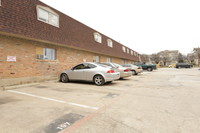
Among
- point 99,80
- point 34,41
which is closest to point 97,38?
point 34,41

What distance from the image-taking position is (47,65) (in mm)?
9203

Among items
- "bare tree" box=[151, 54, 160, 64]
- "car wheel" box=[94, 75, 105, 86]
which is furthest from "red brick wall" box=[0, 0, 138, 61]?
"bare tree" box=[151, 54, 160, 64]

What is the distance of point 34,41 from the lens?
8.38 meters

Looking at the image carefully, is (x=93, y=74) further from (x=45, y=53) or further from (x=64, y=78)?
(x=45, y=53)


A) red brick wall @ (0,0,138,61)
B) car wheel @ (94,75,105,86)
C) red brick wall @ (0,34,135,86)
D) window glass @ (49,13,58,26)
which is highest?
window glass @ (49,13,58,26)

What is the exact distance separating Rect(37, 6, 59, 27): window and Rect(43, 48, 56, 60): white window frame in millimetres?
2206

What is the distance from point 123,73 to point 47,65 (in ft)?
20.8

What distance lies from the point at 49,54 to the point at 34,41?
1.62m

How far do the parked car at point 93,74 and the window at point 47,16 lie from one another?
4.56 m

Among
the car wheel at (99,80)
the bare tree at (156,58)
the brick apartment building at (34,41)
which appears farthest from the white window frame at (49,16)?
the bare tree at (156,58)

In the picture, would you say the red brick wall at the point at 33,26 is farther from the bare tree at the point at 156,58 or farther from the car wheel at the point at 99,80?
the bare tree at the point at 156,58

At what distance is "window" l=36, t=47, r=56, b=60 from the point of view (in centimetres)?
868

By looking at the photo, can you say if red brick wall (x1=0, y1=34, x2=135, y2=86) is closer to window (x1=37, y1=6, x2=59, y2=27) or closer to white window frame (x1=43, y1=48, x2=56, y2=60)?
white window frame (x1=43, y1=48, x2=56, y2=60)

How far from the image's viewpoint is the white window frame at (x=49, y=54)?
924 cm
